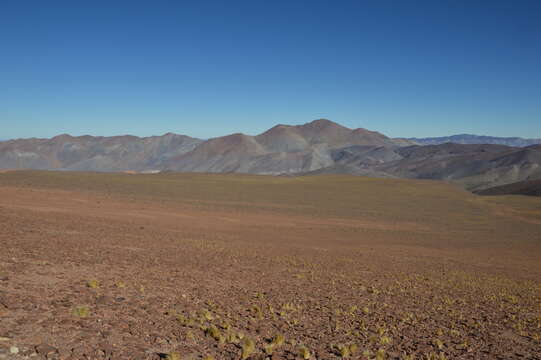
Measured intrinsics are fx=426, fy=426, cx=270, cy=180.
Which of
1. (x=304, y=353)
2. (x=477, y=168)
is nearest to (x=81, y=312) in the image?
(x=304, y=353)

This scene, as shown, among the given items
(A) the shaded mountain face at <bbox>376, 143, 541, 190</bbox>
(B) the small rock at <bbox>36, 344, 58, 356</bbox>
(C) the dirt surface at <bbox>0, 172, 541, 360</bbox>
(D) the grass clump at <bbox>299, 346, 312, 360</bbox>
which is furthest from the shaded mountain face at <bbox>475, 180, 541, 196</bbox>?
(B) the small rock at <bbox>36, 344, 58, 356</bbox>

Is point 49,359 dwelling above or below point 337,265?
above

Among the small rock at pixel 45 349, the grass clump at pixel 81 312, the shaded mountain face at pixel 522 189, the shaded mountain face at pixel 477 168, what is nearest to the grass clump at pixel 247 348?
the small rock at pixel 45 349

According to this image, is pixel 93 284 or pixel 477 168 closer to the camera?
pixel 93 284

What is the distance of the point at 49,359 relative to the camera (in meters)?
5.84

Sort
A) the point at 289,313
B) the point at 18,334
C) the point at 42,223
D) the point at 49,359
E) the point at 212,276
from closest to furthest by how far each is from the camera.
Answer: the point at 49,359, the point at 18,334, the point at 289,313, the point at 212,276, the point at 42,223

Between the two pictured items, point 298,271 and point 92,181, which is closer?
point 298,271

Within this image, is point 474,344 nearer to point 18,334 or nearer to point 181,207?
point 18,334

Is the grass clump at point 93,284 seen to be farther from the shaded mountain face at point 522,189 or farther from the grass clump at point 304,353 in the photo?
the shaded mountain face at point 522,189

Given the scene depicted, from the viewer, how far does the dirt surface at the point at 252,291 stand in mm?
7234

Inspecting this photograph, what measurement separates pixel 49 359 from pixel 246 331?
3.42m

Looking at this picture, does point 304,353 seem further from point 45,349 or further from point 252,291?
point 252,291

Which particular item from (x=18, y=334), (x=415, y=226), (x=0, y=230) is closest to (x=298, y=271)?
(x=18, y=334)

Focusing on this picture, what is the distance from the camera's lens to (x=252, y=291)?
38.2ft
